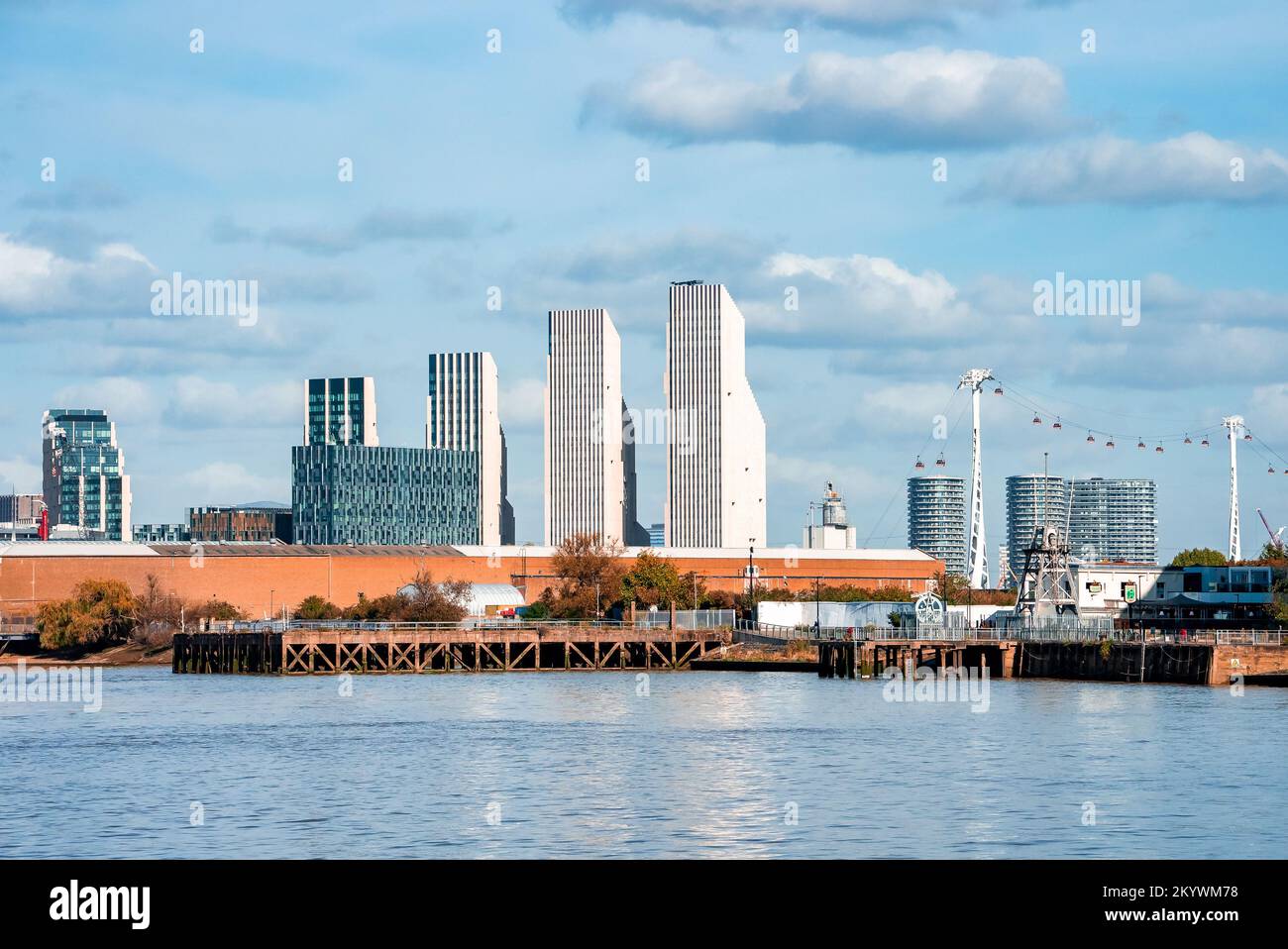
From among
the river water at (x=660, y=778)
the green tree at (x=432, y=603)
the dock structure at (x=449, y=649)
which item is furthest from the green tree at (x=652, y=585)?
the river water at (x=660, y=778)

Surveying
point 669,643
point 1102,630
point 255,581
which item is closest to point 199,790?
point 1102,630

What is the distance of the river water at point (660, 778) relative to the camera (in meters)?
43.2

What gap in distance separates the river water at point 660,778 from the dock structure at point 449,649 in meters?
36.8

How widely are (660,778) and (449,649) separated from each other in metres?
79.9

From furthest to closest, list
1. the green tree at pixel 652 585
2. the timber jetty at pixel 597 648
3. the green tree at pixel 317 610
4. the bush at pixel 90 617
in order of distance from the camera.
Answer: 1. the green tree at pixel 317 610
2. the green tree at pixel 652 585
3. the bush at pixel 90 617
4. the timber jetty at pixel 597 648

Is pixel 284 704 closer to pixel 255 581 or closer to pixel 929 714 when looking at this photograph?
pixel 929 714

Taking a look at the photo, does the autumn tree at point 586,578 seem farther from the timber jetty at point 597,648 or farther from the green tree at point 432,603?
the timber jetty at point 597,648

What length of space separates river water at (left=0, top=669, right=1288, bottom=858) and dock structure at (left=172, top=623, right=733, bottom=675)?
36757mm

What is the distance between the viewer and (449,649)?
134500 millimetres

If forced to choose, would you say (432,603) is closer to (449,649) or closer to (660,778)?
(449,649)

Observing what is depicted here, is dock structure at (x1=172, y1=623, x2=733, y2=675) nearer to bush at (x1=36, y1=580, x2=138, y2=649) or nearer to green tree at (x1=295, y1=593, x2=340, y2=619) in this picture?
bush at (x1=36, y1=580, x2=138, y2=649)

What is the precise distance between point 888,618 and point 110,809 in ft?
306

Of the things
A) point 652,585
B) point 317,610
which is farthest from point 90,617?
point 652,585

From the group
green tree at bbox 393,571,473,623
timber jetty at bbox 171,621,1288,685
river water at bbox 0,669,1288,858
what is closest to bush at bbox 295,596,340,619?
green tree at bbox 393,571,473,623
